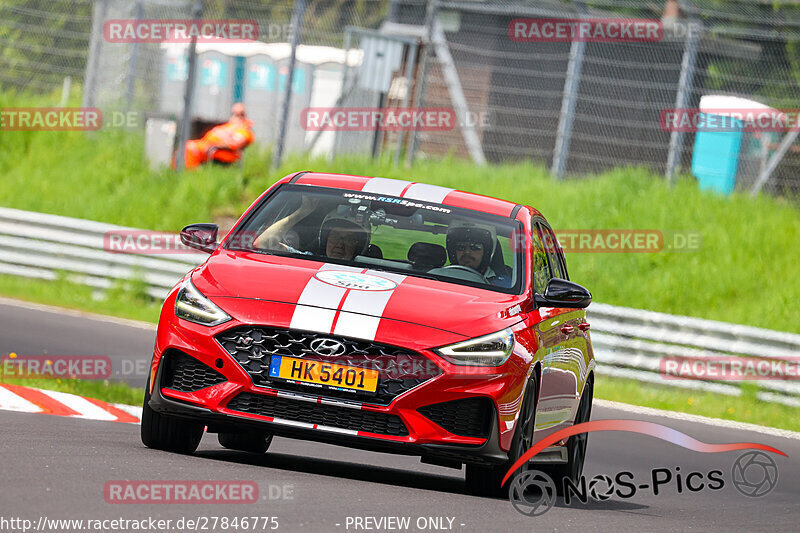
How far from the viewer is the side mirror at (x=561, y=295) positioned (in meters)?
7.90

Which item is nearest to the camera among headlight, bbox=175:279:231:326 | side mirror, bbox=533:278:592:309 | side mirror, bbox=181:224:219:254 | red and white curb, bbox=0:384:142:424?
headlight, bbox=175:279:231:326

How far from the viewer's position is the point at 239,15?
21438 mm

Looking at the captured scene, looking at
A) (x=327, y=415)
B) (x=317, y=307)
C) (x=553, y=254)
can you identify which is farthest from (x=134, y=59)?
(x=327, y=415)

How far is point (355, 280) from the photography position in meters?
7.39

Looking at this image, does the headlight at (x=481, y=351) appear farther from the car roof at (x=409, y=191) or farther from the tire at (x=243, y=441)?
the tire at (x=243, y=441)

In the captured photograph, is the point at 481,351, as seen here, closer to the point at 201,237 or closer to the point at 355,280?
the point at 355,280

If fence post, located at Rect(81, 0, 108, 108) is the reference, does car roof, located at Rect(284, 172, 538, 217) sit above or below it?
below

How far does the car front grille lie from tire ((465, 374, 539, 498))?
2.04 feet

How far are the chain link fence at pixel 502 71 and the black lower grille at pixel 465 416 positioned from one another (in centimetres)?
1242

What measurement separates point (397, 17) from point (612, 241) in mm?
5400

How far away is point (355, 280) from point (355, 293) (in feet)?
0.80

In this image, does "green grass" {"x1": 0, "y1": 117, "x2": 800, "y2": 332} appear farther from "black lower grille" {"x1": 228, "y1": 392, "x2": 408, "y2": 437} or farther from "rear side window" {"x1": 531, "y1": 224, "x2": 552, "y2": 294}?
"black lower grille" {"x1": 228, "y1": 392, "x2": 408, "y2": 437}

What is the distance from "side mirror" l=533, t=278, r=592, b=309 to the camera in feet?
25.9

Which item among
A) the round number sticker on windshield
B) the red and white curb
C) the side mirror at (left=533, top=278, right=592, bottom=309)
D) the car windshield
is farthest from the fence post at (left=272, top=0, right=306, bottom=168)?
the round number sticker on windshield
